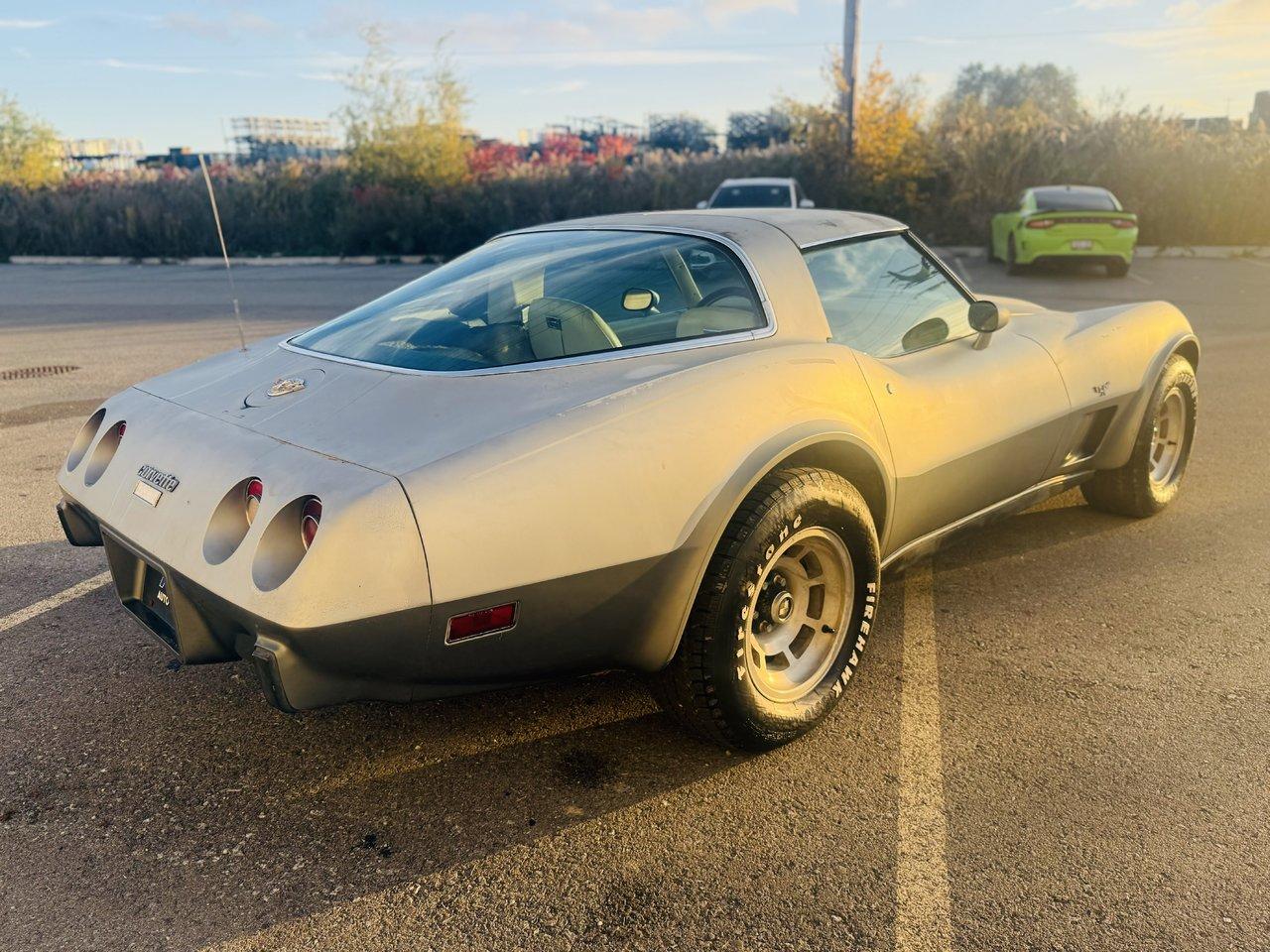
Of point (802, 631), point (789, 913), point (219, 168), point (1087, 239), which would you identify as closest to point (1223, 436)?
point (802, 631)

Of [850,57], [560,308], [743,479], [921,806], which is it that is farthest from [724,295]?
[850,57]

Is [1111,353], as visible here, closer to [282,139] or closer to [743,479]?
[743,479]

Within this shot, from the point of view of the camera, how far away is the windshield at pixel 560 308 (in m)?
2.82

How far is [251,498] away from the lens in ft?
7.79

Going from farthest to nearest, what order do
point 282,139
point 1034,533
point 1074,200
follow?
point 282,139, point 1074,200, point 1034,533

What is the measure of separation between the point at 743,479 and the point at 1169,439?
10.4ft

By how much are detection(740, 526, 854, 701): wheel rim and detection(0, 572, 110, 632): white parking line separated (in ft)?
9.16

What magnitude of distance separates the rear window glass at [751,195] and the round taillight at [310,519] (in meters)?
14.7

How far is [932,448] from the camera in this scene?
330 centimetres

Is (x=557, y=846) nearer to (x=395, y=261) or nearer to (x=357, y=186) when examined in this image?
(x=395, y=261)

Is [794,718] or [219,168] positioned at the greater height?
[219,168]

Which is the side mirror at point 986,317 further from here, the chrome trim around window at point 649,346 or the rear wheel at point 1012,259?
the rear wheel at point 1012,259

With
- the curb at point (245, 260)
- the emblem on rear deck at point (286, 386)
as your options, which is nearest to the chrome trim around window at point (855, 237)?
the emblem on rear deck at point (286, 386)

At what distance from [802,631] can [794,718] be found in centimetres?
31
